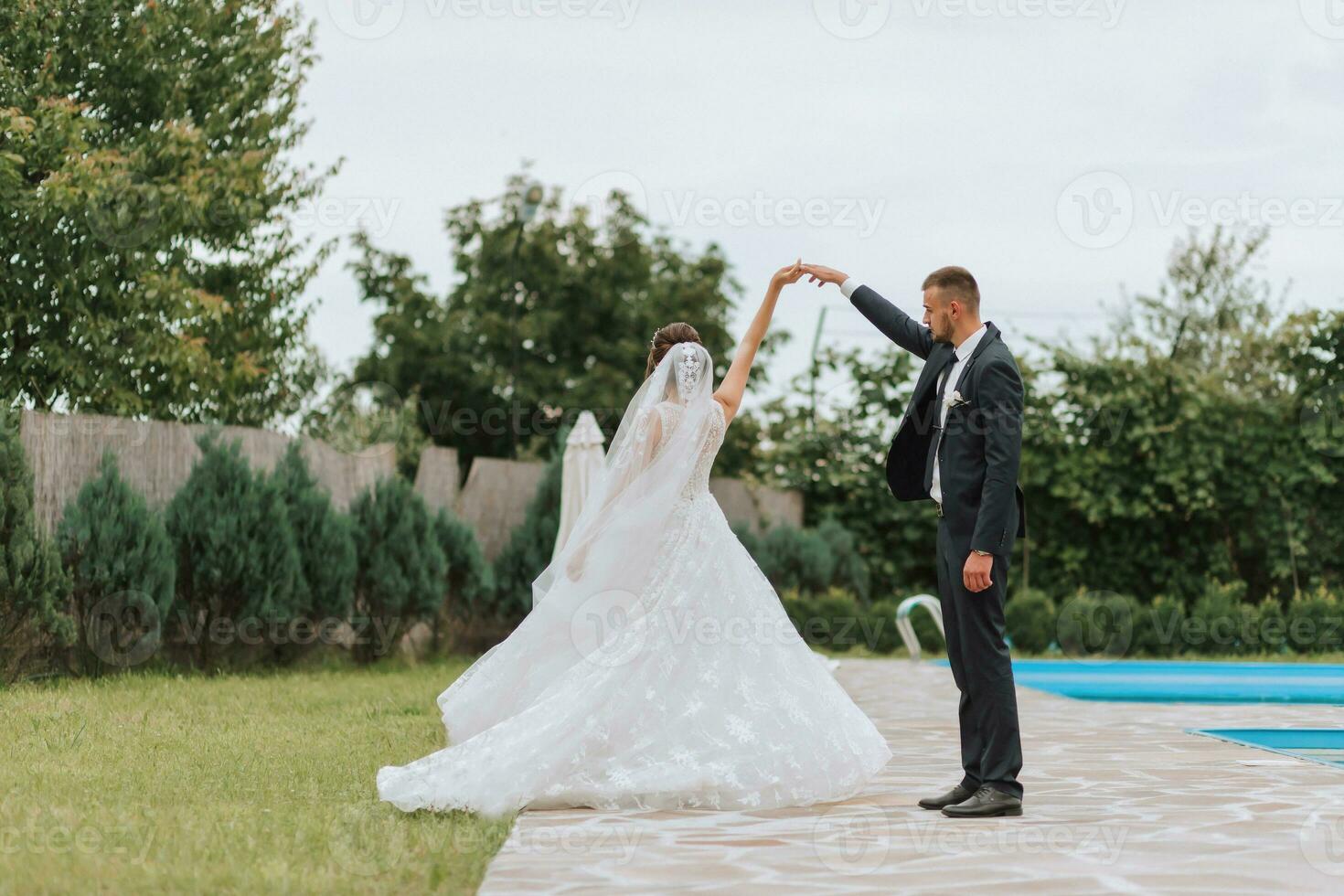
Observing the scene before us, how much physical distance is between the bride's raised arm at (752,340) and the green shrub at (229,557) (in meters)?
6.60

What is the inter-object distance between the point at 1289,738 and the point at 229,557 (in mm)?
7962

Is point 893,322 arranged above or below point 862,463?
above

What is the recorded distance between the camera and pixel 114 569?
10102 millimetres

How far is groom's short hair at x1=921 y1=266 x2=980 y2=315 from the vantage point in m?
5.01

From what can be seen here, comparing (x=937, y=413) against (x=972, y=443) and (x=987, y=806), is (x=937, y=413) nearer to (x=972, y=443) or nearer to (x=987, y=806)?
(x=972, y=443)

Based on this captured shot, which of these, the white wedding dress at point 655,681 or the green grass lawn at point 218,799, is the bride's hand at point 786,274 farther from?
the green grass lawn at point 218,799

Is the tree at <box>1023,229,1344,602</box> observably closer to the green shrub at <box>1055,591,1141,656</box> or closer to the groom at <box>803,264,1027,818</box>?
the green shrub at <box>1055,591,1141,656</box>

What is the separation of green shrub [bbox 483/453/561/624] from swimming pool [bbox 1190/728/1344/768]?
7.43m

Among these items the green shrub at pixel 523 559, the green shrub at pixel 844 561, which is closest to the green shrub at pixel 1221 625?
the green shrub at pixel 844 561

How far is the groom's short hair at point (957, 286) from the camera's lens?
16.4 feet

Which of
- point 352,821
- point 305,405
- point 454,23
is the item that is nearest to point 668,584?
point 352,821

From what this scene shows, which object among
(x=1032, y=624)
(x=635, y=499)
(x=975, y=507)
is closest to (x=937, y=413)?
(x=975, y=507)

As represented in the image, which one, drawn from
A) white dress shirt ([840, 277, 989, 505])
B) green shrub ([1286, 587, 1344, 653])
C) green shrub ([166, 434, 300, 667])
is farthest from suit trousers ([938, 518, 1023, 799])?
green shrub ([1286, 587, 1344, 653])

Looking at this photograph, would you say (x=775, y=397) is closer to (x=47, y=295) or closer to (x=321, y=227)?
(x=321, y=227)
